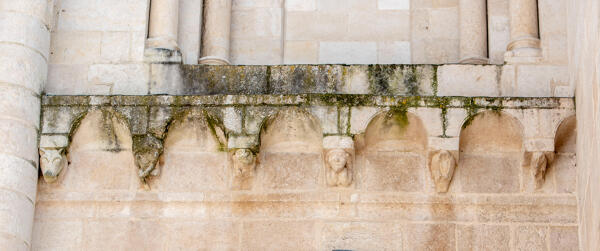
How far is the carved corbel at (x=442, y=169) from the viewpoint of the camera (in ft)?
30.7

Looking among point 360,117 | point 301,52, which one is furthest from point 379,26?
point 360,117

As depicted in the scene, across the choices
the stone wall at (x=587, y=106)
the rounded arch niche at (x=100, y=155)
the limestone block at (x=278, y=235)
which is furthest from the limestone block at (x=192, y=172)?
the stone wall at (x=587, y=106)

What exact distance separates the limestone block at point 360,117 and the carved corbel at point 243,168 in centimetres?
69

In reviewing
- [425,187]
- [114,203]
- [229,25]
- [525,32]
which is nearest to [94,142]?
[114,203]

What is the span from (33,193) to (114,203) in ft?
1.76

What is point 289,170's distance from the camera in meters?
9.54

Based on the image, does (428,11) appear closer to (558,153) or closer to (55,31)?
(558,153)

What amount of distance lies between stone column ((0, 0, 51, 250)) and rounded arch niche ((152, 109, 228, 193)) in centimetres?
86

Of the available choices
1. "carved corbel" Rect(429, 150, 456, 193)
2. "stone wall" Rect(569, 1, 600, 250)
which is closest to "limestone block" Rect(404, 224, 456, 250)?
"carved corbel" Rect(429, 150, 456, 193)

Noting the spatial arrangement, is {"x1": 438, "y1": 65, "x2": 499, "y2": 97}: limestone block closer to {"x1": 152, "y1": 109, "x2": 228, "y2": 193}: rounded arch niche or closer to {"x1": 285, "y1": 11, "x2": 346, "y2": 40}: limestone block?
{"x1": 285, "y1": 11, "x2": 346, "y2": 40}: limestone block

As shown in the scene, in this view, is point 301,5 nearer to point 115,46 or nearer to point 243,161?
point 115,46

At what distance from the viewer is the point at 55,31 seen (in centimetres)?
1009

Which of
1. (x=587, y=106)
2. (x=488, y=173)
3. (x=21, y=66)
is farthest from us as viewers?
(x=21, y=66)

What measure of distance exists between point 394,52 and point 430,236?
156 centimetres
